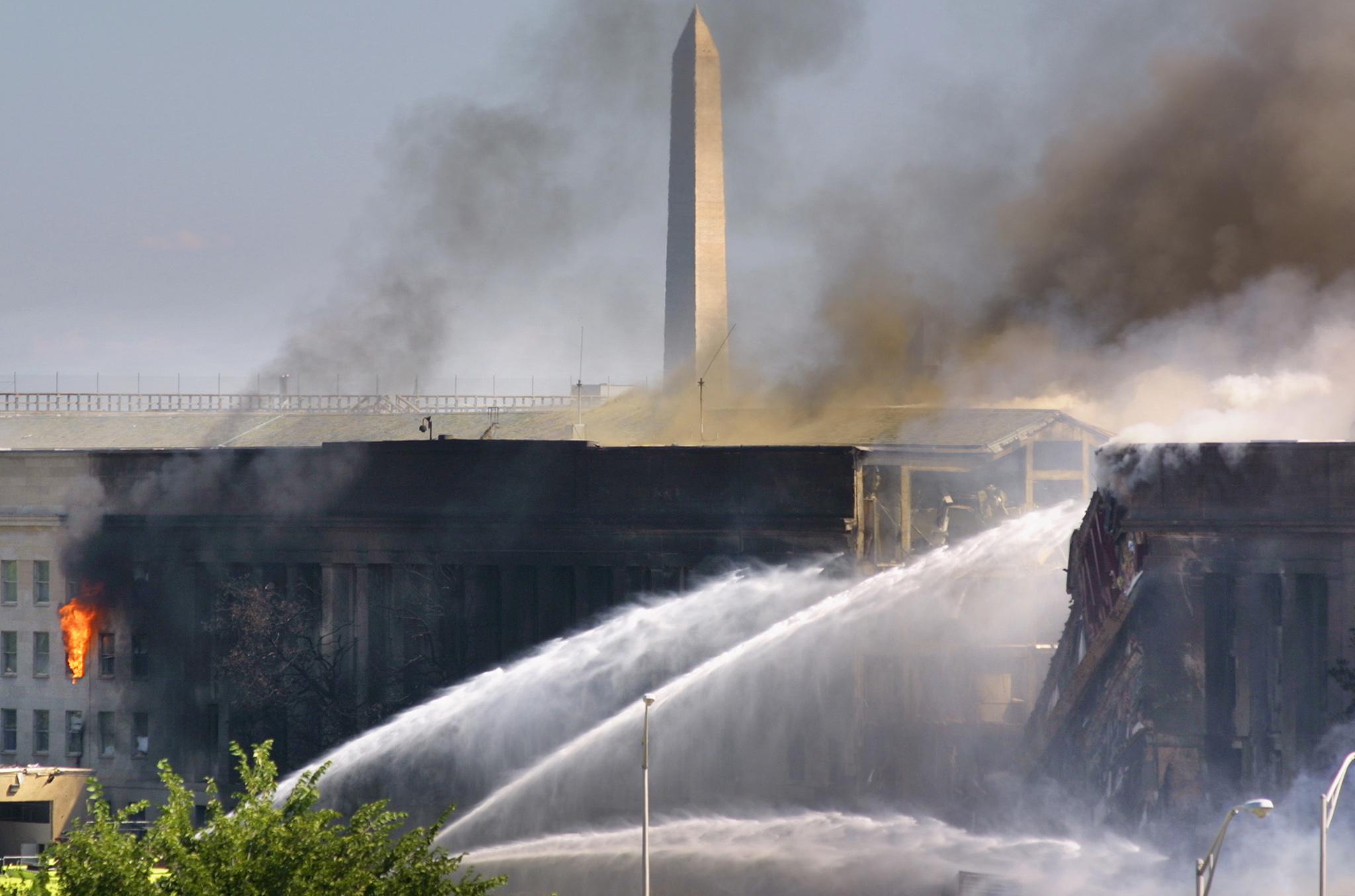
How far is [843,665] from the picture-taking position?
191ft

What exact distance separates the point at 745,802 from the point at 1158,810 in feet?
56.5

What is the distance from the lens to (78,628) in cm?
6306

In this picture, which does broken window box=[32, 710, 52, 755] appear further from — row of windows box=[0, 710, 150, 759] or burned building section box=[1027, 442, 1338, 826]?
burned building section box=[1027, 442, 1338, 826]

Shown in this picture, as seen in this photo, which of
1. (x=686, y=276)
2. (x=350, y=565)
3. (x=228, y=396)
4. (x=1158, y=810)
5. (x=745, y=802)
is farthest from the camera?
(x=228, y=396)

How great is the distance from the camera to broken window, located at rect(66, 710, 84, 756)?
6291 centimetres

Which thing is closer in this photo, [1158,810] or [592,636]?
[1158,810]

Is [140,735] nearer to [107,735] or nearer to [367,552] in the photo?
[107,735]

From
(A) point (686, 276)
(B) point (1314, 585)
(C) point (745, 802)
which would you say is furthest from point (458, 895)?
(A) point (686, 276)

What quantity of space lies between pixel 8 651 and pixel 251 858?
140ft

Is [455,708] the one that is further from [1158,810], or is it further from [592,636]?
[1158,810]

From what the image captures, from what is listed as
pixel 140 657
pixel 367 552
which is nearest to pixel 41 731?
pixel 140 657

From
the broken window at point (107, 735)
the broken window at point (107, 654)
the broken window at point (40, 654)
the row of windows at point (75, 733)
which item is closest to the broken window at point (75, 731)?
the row of windows at point (75, 733)

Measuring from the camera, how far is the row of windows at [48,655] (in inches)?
2483

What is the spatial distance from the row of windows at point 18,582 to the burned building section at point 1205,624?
3479 centimetres
